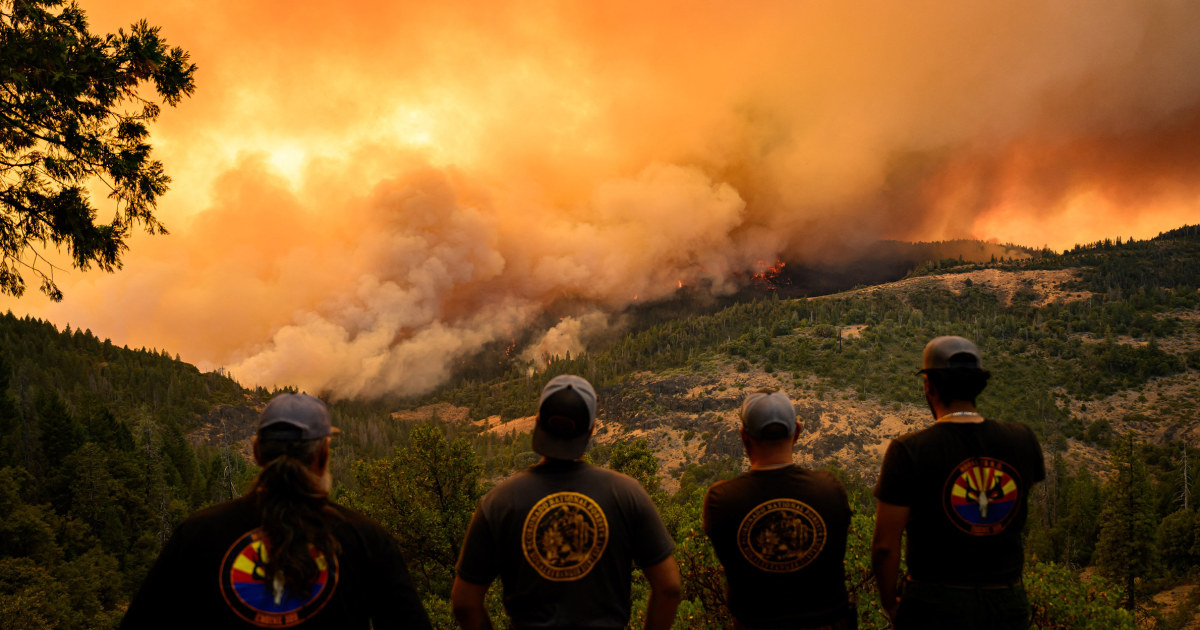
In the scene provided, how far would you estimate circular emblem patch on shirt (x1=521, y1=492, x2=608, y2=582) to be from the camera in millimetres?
3887

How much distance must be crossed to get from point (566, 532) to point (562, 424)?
29.6 inches

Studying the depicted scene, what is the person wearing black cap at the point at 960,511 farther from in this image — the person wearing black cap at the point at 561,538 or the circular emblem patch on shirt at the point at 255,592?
the circular emblem patch on shirt at the point at 255,592

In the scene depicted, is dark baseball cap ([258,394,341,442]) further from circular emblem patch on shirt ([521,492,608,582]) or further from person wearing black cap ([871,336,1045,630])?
person wearing black cap ([871,336,1045,630])

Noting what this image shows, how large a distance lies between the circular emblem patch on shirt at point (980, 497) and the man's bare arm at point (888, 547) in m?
0.37

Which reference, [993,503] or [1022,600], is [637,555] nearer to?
[993,503]

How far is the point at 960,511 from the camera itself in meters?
4.45

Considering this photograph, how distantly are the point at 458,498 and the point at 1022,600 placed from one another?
2286 centimetres

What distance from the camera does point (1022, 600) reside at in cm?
447

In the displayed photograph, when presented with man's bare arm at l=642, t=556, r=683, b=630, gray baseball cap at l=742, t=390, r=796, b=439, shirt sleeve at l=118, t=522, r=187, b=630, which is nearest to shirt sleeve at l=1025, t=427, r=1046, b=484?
gray baseball cap at l=742, t=390, r=796, b=439

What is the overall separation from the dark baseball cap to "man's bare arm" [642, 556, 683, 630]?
248 centimetres

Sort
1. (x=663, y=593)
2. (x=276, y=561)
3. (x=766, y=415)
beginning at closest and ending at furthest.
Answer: (x=276, y=561) < (x=663, y=593) < (x=766, y=415)

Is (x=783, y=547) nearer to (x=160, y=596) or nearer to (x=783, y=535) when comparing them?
(x=783, y=535)

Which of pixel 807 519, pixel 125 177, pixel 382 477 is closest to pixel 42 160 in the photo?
pixel 125 177

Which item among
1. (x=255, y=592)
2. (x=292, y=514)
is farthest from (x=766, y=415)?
(x=255, y=592)
